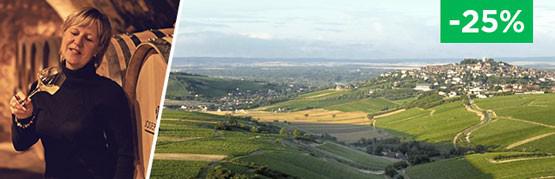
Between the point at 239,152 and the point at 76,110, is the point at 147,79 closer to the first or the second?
the point at 76,110

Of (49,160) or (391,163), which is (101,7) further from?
(391,163)

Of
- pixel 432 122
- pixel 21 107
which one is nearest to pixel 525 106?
pixel 432 122

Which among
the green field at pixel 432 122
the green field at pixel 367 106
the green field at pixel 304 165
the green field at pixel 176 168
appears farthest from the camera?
the green field at pixel 367 106

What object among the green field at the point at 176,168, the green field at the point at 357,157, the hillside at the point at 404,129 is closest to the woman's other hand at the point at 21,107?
the green field at the point at 176,168

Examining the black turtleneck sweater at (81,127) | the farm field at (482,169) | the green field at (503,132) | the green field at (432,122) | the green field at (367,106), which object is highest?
the black turtleneck sweater at (81,127)

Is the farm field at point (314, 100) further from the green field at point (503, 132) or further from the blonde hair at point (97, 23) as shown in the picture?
the blonde hair at point (97, 23)

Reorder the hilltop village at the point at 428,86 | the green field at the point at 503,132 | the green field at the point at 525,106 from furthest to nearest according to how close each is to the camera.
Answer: the hilltop village at the point at 428,86 < the green field at the point at 525,106 < the green field at the point at 503,132

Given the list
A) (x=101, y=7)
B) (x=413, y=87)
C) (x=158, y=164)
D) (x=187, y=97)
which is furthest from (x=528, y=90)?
(x=101, y=7)
